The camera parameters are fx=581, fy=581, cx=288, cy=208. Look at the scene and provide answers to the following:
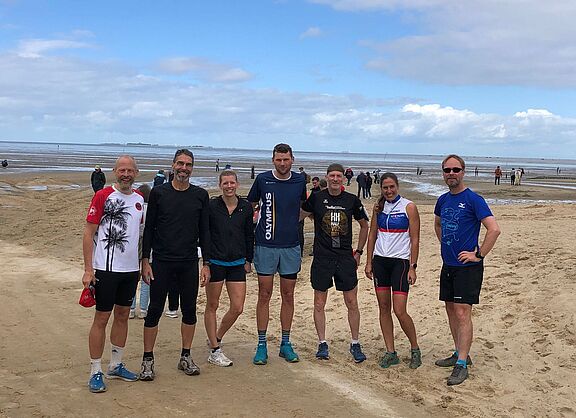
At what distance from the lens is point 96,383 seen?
200 inches

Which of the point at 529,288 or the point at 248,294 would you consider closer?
the point at 529,288

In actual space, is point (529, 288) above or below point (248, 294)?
above

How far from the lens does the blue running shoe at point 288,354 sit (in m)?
6.11

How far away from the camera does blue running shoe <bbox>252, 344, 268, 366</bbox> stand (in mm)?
5996

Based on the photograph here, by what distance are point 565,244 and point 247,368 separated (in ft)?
21.1

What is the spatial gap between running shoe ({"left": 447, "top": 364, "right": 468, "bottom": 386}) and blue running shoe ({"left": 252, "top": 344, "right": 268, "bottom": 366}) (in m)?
1.84

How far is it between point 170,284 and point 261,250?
3.49ft

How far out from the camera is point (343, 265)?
6172 millimetres

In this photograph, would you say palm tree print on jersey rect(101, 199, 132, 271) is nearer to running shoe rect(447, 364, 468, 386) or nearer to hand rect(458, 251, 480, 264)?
hand rect(458, 251, 480, 264)

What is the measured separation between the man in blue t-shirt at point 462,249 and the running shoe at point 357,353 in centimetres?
99

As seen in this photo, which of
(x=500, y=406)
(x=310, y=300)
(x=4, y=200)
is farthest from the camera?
(x=4, y=200)

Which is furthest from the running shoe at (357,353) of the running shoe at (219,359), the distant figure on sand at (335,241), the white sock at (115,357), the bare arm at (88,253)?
the bare arm at (88,253)

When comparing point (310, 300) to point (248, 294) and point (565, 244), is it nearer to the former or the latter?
point (248, 294)

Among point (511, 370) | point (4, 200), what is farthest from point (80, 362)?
point (4, 200)
